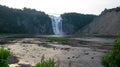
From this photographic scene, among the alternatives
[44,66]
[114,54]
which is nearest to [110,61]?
[114,54]

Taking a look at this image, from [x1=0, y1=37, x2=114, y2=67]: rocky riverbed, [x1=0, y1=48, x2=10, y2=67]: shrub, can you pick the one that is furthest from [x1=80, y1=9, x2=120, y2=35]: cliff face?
[x1=0, y1=48, x2=10, y2=67]: shrub

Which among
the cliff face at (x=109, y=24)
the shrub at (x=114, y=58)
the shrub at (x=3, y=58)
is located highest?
the shrub at (x=3, y=58)

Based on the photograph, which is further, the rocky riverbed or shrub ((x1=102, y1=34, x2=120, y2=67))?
the rocky riverbed

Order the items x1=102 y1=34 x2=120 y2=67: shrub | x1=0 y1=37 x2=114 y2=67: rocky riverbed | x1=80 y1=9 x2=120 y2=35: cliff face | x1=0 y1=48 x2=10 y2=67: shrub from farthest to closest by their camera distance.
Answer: x1=80 y1=9 x2=120 y2=35: cliff face → x1=0 y1=37 x2=114 y2=67: rocky riverbed → x1=102 y1=34 x2=120 y2=67: shrub → x1=0 y1=48 x2=10 y2=67: shrub

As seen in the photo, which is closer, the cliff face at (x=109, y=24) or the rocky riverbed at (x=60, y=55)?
the rocky riverbed at (x=60, y=55)

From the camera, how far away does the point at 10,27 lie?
175m

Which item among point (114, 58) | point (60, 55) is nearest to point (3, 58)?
point (114, 58)

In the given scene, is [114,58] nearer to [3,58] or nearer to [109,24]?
[3,58]

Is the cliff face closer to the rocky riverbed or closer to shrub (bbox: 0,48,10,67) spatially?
the rocky riverbed

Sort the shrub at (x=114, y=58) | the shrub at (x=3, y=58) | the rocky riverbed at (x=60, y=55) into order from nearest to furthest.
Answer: the shrub at (x=3, y=58) < the shrub at (x=114, y=58) < the rocky riverbed at (x=60, y=55)

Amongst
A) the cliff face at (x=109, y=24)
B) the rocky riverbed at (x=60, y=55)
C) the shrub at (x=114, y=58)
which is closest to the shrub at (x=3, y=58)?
the rocky riverbed at (x=60, y=55)

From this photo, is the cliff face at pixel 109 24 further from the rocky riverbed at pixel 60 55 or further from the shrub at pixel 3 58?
the shrub at pixel 3 58

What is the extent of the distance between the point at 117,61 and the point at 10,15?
7217 inches

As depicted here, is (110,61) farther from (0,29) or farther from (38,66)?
(0,29)
